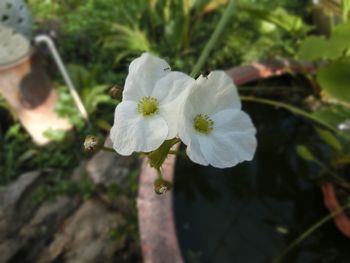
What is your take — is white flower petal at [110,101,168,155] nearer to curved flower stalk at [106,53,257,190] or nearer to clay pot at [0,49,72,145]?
curved flower stalk at [106,53,257,190]

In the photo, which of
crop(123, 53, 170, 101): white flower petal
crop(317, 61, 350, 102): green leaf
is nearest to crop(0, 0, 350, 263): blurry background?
crop(317, 61, 350, 102): green leaf

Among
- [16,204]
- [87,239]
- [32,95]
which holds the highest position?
[32,95]

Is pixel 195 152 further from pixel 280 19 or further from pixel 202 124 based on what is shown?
pixel 280 19

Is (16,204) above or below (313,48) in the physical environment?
below

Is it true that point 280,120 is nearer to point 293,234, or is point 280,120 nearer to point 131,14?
point 293,234

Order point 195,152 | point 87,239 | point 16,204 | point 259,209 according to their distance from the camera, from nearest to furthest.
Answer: point 195,152
point 259,209
point 87,239
point 16,204

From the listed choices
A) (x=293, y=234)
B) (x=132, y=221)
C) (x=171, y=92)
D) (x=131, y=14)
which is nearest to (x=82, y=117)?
(x=132, y=221)

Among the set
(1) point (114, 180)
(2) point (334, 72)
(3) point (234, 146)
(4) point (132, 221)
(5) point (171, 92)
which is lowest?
(4) point (132, 221)

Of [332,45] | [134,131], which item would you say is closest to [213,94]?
[134,131]
